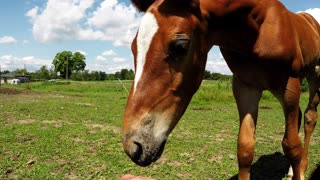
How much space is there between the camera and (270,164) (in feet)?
16.1

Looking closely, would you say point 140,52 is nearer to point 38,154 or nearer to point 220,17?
point 220,17


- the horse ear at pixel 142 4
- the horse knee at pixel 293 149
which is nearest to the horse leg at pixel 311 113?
the horse knee at pixel 293 149

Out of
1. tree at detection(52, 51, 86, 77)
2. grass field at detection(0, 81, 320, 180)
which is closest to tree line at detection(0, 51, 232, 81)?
tree at detection(52, 51, 86, 77)

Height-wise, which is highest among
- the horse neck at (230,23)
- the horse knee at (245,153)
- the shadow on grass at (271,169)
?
the horse neck at (230,23)

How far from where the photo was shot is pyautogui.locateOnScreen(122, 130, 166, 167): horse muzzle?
166cm

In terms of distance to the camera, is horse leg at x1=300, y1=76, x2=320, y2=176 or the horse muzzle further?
horse leg at x1=300, y1=76, x2=320, y2=176

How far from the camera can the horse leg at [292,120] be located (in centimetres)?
288

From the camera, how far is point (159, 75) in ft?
5.85

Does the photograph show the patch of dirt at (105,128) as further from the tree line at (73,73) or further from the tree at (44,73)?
the tree at (44,73)

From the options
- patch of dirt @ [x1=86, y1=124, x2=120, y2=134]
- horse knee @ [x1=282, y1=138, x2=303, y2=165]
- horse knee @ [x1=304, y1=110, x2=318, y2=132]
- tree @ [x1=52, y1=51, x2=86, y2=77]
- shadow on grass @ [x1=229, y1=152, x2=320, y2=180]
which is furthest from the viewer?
tree @ [x1=52, y1=51, x2=86, y2=77]

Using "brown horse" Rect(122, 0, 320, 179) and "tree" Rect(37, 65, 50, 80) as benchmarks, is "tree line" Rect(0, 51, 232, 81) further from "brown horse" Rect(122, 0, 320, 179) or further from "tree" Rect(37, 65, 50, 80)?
"brown horse" Rect(122, 0, 320, 179)

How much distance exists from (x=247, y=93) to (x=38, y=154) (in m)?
3.25

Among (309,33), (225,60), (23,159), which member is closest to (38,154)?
(23,159)

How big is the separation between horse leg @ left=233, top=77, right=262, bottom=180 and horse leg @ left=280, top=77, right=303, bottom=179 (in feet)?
0.98
